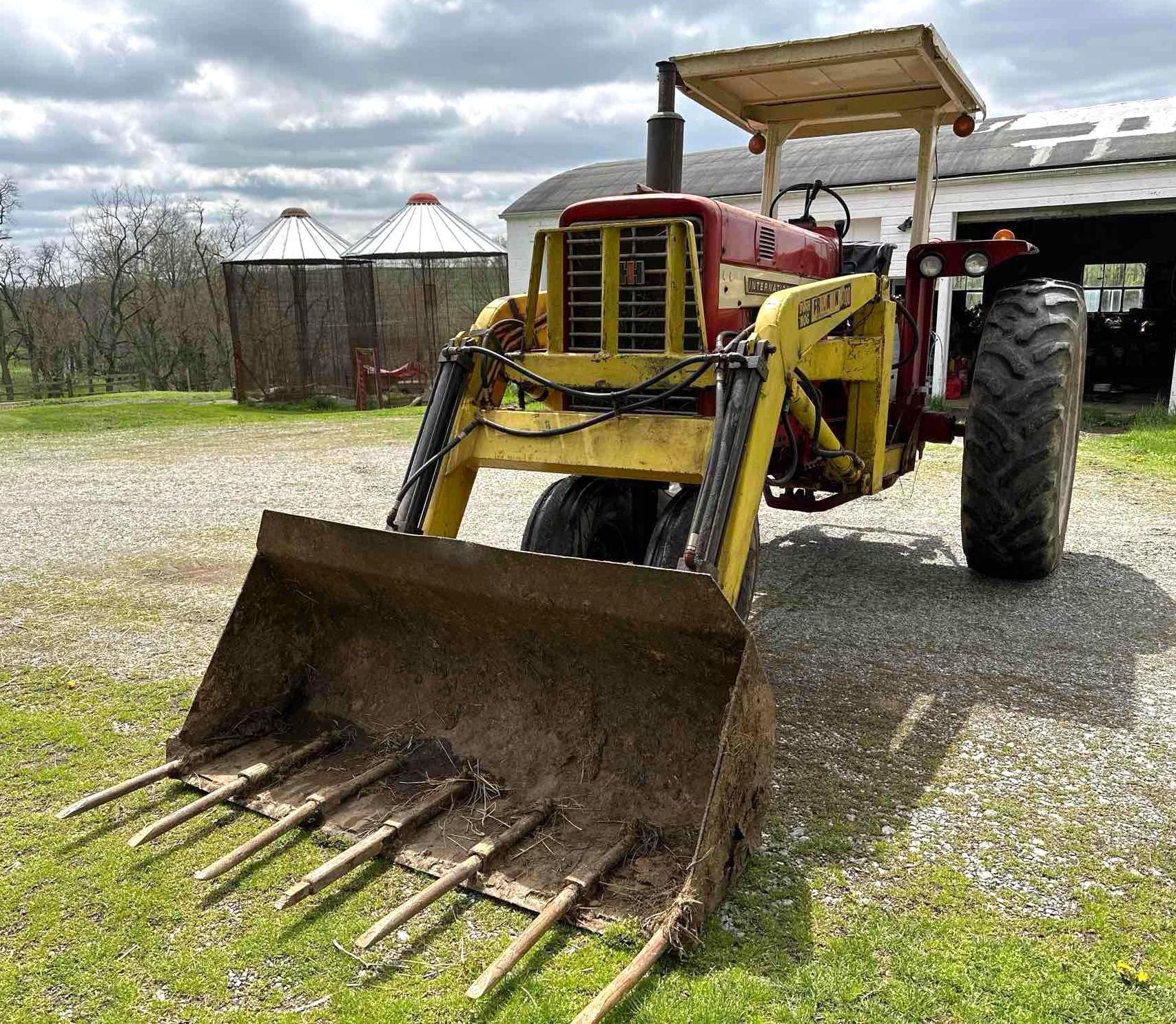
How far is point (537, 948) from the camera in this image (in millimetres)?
2756

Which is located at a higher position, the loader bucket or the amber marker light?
the amber marker light

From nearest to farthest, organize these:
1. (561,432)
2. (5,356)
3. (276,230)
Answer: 1. (561,432)
2. (276,230)
3. (5,356)

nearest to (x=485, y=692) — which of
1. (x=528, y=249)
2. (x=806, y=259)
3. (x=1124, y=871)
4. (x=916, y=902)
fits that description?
(x=916, y=902)

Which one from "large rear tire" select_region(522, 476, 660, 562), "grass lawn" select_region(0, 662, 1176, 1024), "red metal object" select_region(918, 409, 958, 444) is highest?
"red metal object" select_region(918, 409, 958, 444)

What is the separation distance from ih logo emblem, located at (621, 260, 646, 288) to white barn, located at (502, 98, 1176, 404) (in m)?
9.50

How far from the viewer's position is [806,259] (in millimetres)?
5176

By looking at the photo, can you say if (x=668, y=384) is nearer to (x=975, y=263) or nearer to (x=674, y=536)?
(x=674, y=536)

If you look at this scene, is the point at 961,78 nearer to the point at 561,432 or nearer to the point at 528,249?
the point at 561,432

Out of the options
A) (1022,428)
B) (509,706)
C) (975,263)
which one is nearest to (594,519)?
(509,706)

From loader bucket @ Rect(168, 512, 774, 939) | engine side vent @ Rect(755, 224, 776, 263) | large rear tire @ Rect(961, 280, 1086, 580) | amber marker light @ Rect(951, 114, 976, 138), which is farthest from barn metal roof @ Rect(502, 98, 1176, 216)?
loader bucket @ Rect(168, 512, 774, 939)

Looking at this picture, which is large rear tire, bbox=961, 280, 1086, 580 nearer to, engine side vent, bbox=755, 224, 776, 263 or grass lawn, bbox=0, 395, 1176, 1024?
engine side vent, bbox=755, 224, 776, 263

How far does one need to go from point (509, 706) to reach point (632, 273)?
1.82 metres

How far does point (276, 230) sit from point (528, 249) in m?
4.98

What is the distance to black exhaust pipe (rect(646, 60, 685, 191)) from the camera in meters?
5.34
